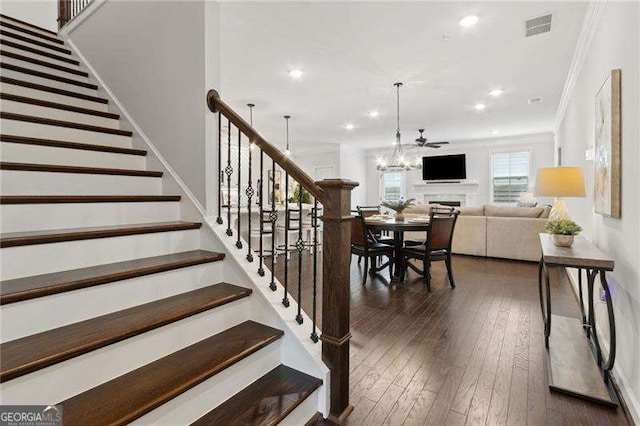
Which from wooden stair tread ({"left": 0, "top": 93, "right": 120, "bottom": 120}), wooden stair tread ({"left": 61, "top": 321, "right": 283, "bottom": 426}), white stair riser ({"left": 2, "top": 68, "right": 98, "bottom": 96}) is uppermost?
white stair riser ({"left": 2, "top": 68, "right": 98, "bottom": 96})

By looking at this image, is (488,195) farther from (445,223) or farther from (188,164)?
(188,164)

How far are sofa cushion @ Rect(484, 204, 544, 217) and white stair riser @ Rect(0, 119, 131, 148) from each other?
18.2ft

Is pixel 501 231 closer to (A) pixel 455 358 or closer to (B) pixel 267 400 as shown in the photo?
(A) pixel 455 358

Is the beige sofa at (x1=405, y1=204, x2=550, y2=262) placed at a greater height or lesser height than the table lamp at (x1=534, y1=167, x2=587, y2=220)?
lesser

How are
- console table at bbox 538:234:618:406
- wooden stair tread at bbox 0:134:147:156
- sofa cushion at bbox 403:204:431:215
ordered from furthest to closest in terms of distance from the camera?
sofa cushion at bbox 403:204:431:215 → wooden stair tread at bbox 0:134:147:156 → console table at bbox 538:234:618:406

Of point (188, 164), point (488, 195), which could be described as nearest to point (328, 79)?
point (188, 164)

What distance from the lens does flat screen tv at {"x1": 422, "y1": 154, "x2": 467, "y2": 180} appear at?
31.8 feet

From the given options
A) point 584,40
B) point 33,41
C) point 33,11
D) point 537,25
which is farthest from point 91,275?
point 33,11

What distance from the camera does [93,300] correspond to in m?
1.42

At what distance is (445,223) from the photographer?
3.78 meters

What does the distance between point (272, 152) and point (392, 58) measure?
2.94 meters

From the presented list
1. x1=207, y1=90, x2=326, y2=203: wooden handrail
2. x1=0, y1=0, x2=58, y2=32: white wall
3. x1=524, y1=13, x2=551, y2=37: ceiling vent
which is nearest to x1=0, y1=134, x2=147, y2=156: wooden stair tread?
x1=207, y1=90, x2=326, y2=203: wooden handrail

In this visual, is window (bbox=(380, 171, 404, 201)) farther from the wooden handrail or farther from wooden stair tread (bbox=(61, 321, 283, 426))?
wooden stair tread (bbox=(61, 321, 283, 426))

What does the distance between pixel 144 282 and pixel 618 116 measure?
2974mm
